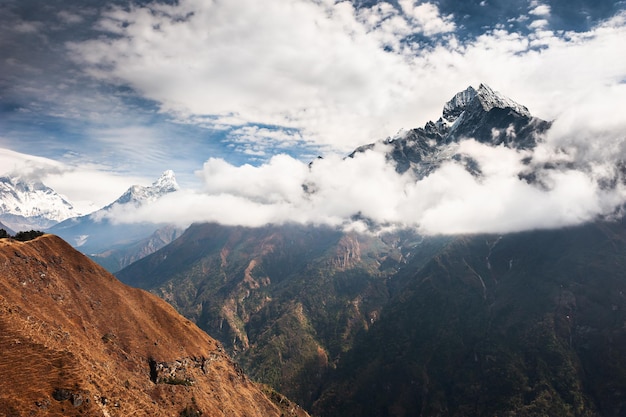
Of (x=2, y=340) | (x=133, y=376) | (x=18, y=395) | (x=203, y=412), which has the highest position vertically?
(x=2, y=340)

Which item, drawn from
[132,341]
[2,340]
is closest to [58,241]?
[132,341]

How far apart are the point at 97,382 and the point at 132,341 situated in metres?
80.1

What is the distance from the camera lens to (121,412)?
105000mm

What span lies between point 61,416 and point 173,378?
332 ft

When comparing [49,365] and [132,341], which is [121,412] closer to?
[49,365]

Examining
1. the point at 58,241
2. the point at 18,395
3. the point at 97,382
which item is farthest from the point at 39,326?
the point at 58,241

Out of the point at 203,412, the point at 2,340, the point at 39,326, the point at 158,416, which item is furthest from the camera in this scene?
the point at 203,412

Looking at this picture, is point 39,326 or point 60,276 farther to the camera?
point 60,276

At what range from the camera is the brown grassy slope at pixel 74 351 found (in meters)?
91.0

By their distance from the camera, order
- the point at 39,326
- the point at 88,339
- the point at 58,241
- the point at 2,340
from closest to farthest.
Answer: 1. the point at 2,340
2. the point at 39,326
3. the point at 88,339
4. the point at 58,241

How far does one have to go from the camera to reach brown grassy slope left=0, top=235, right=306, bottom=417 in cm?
9100

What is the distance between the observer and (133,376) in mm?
157625

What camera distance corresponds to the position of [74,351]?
396 ft

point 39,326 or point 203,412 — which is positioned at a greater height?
point 39,326
